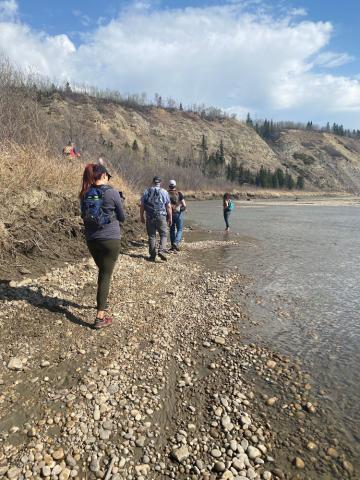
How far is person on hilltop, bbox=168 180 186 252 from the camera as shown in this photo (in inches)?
497

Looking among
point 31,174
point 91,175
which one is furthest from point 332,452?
→ point 31,174

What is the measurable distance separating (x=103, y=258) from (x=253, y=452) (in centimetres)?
357

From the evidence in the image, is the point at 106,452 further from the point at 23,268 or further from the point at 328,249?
the point at 328,249

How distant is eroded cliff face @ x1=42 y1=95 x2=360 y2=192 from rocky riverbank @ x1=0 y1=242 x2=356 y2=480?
8904 centimetres

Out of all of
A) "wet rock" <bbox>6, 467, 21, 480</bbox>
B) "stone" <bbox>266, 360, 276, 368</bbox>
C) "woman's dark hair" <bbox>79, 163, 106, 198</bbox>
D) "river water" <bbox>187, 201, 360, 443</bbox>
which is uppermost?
"woman's dark hair" <bbox>79, 163, 106, 198</bbox>

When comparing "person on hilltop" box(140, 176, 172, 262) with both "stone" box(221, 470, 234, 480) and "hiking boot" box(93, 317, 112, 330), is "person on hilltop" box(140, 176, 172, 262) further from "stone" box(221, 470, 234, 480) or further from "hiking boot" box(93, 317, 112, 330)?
"stone" box(221, 470, 234, 480)

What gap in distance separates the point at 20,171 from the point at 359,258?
12.5 metres

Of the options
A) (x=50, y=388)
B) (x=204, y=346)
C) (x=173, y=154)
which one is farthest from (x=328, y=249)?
(x=173, y=154)

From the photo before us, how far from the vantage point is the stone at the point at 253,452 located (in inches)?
135

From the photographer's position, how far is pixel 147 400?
4172mm

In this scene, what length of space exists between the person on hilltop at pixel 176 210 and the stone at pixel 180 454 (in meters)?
9.80

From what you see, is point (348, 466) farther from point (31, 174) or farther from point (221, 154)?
point (221, 154)

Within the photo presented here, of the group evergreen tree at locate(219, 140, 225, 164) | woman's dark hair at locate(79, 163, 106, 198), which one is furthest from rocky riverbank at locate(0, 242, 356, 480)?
evergreen tree at locate(219, 140, 225, 164)

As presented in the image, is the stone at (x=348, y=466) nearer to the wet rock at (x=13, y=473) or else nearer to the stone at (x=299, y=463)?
the stone at (x=299, y=463)
